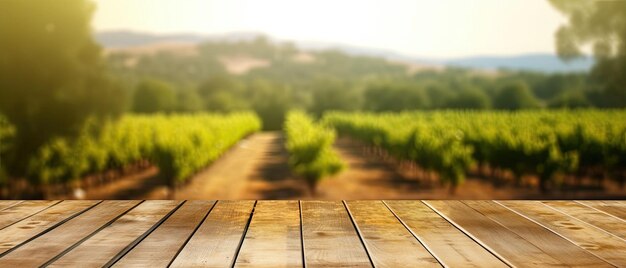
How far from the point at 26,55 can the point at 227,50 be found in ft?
40.1

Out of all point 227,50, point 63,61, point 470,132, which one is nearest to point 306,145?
point 470,132

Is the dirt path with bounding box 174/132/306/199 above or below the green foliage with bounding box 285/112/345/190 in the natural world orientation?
below

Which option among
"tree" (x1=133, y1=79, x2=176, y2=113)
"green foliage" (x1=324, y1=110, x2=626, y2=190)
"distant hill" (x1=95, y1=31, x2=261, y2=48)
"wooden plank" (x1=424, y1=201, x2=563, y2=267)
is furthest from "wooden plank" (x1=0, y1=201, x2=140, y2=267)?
"distant hill" (x1=95, y1=31, x2=261, y2=48)

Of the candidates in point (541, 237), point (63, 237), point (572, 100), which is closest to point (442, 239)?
point (541, 237)

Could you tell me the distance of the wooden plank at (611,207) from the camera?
8.19 ft

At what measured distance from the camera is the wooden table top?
173cm

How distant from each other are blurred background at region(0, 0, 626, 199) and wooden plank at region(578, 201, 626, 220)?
473 cm

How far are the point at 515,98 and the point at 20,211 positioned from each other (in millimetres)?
28789

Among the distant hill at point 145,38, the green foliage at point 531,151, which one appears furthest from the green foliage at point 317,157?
the distant hill at point 145,38

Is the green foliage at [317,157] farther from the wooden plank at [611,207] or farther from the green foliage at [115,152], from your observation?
the wooden plank at [611,207]

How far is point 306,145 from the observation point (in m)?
13.5

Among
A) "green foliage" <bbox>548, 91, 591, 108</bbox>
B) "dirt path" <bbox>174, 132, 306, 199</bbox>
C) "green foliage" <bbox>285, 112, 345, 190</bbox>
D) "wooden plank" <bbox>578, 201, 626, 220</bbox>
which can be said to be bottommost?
"dirt path" <bbox>174, 132, 306, 199</bbox>

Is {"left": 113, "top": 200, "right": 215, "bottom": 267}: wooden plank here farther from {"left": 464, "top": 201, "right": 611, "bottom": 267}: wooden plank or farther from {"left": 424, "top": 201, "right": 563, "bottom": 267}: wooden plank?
{"left": 464, "top": 201, "right": 611, "bottom": 267}: wooden plank

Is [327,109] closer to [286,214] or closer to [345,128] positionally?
[345,128]
